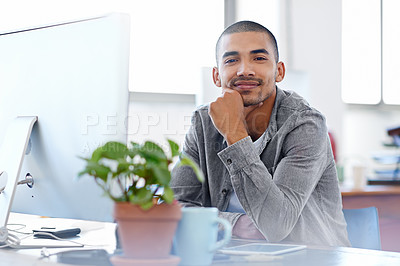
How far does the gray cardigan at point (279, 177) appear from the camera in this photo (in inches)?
57.4

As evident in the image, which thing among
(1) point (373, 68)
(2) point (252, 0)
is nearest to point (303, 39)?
(2) point (252, 0)

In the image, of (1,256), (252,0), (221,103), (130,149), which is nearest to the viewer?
(130,149)

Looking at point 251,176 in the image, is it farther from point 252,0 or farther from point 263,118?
point 252,0

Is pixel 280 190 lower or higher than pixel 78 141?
lower

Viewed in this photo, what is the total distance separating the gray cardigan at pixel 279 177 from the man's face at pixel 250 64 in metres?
0.07

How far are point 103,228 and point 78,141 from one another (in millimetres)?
502

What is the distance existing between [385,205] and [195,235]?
2440mm

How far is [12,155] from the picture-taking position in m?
1.19

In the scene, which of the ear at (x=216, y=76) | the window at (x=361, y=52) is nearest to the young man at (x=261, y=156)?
the ear at (x=216, y=76)

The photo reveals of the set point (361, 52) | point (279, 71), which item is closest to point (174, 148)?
point (279, 71)

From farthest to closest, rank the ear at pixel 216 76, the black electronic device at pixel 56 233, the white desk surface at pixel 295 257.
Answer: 1. the ear at pixel 216 76
2. the black electronic device at pixel 56 233
3. the white desk surface at pixel 295 257

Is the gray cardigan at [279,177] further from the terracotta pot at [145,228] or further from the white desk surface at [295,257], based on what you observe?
the terracotta pot at [145,228]

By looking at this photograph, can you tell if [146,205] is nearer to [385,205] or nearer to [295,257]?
[295,257]

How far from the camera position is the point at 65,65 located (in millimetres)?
1154
